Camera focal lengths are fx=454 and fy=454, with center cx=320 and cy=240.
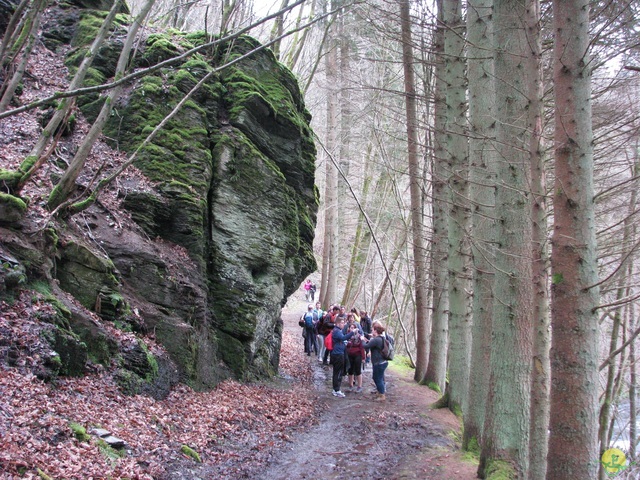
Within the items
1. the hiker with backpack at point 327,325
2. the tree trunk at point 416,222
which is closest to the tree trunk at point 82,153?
the tree trunk at point 416,222

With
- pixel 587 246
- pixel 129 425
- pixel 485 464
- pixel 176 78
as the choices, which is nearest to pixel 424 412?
pixel 485 464

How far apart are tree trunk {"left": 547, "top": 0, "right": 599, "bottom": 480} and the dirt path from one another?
272cm

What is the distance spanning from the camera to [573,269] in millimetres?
3783

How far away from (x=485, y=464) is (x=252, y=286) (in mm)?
6008

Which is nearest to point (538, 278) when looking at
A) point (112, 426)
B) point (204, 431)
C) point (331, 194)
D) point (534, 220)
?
point (534, 220)

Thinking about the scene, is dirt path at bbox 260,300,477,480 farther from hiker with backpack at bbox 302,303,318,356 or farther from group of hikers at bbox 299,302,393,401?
hiker with backpack at bbox 302,303,318,356

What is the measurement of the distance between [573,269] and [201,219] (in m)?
7.30

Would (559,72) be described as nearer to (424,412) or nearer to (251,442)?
(251,442)

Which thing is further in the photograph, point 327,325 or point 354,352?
point 327,325

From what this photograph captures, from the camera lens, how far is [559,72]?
13.2 ft

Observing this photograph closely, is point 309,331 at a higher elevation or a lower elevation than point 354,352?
higher

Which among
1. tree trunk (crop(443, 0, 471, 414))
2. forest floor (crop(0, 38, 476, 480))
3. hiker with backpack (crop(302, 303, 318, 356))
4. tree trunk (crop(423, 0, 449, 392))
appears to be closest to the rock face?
forest floor (crop(0, 38, 476, 480))

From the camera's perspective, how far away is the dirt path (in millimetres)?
6366

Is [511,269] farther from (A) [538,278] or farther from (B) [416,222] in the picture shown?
(B) [416,222]
